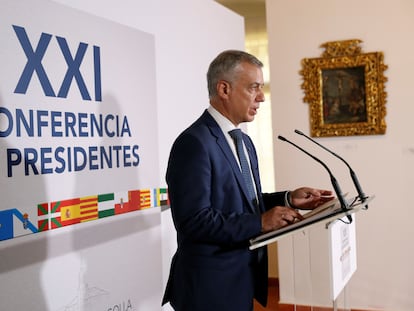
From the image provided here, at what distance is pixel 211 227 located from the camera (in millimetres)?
1728

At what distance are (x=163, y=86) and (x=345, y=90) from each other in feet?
7.00

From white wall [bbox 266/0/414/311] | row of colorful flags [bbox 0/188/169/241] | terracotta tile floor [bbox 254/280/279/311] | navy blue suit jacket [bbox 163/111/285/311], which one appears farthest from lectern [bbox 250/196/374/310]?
terracotta tile floor [bbox 254/280/279/311]

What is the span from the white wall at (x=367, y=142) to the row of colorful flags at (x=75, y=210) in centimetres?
212

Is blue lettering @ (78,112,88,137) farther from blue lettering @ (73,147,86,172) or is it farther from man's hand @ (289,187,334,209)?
man's hand @ (289,187,334,209)

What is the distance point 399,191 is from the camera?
450cm

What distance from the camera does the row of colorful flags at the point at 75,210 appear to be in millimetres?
2041

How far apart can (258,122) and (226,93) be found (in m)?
4.23

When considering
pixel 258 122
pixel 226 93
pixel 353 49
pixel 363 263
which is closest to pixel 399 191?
pixel 363 263

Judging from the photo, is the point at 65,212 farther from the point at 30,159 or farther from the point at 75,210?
the point at 30,159

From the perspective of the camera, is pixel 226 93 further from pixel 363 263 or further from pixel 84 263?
pixel 363 263

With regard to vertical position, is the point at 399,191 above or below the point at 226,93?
below

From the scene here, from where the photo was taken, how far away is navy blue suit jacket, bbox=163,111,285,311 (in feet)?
5.72

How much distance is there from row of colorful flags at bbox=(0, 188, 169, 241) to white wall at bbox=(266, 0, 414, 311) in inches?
83.5

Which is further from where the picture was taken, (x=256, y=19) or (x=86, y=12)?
(x=256, y=19)
